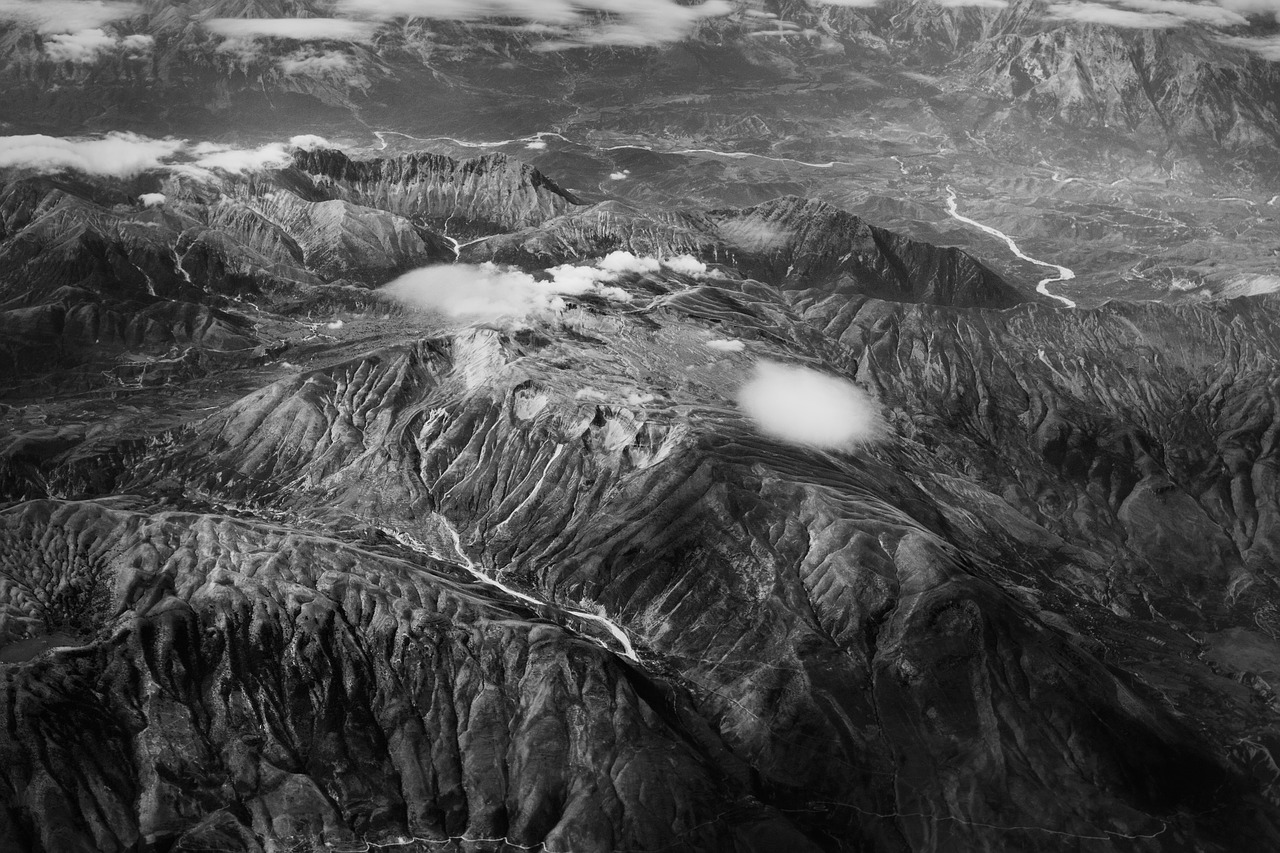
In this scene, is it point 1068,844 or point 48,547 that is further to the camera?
point 48,547

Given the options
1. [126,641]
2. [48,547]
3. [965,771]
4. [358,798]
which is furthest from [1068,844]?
[48,547]

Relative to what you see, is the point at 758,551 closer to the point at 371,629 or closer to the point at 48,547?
the point at 371,629

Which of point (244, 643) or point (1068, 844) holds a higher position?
point (244, 643)

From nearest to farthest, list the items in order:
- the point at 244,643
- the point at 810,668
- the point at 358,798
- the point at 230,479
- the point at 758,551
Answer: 1. the point at 358,798
2. the point at 244,643
3. the point at 810,668
4. the point at 758,551
5. the point at 230,479

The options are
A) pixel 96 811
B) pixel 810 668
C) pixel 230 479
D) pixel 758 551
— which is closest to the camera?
pixel 96 811

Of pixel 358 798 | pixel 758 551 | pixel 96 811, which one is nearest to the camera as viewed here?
pixel 96 811

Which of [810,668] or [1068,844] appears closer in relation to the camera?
[1068,844]

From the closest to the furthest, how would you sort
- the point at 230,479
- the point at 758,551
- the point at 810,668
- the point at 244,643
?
the point at 244,643 < the point at 810,668 < the point at 758,551 < the point at 230,479

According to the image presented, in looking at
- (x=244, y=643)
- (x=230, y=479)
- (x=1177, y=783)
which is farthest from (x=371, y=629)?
(x=1177, y=783)

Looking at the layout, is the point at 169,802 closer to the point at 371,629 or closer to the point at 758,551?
the point at 371,629

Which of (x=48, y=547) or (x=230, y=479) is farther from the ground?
(x=48, y=547)
